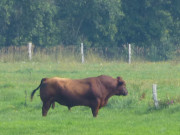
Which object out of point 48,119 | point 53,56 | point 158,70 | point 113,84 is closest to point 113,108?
point 113,84

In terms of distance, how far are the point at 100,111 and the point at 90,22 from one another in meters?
25.8

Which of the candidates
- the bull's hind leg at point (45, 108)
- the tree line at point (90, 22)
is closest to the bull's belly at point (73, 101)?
the bull's hind leg at point (45, 108)

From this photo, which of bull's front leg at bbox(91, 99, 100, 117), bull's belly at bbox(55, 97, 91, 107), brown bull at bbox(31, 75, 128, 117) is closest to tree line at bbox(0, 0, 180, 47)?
brown bull at bbox(31, 75, 128, 117)

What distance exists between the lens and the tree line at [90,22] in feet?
130

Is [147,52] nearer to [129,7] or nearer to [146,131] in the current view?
[129,7]

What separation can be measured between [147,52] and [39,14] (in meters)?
8.15

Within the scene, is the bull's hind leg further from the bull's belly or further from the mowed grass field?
the bull's belly

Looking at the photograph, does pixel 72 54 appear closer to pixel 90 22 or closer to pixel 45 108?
pixel 90 22

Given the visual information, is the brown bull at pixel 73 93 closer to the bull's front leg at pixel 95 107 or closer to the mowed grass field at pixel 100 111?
the bull's front leg at pixel 95 107

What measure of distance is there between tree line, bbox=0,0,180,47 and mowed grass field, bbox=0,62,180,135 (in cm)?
1253

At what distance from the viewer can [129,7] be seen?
43.1 metres

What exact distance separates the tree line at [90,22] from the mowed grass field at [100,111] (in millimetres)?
12530

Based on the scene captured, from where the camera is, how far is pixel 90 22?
41.9m

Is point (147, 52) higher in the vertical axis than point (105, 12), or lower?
lower
